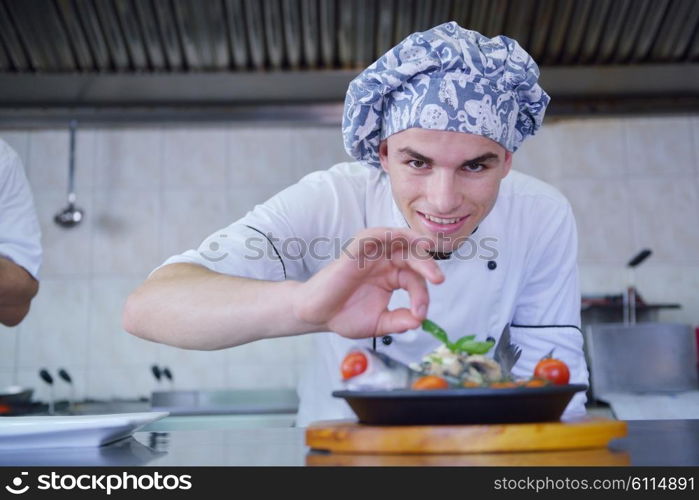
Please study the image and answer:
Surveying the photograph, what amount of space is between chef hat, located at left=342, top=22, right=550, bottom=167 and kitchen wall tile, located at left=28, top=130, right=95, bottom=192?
253 cm

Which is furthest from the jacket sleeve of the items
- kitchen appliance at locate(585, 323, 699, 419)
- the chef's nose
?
kitchen appliance at locate(585, 323, 699, 419)

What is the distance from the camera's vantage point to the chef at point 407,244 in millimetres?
1012

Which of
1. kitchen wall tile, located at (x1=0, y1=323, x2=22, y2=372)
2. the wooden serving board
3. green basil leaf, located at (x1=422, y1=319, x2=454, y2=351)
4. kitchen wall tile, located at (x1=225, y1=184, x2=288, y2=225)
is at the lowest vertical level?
kitchen wall tile, located at (x1=0, y1=323, x2=22, y2=372)

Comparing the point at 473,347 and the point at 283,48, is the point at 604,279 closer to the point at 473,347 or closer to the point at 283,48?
the point at 283,48

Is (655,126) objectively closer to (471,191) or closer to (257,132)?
(257,132)

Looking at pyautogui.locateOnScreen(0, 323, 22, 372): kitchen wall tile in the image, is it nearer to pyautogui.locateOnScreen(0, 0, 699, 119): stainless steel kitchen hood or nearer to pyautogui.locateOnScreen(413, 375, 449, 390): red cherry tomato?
pyautogui.locateOnScreen(0, 0, 699, 119): stainless steel kitchen hood

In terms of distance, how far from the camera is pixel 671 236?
137 inches

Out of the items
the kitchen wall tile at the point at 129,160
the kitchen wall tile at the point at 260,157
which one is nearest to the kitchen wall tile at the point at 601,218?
the kitchen wall tile at the point at 260,157

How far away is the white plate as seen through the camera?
36.0 inches

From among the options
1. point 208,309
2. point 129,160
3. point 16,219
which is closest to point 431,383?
point 208,309

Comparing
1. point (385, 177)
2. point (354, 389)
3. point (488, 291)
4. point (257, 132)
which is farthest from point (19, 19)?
point (354, 389)

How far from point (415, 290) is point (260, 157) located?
8.93ft

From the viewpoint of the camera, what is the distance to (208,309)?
1118mm
